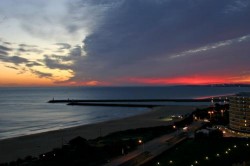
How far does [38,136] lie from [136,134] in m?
14.2

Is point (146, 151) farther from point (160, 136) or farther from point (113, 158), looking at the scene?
point (160, 136)

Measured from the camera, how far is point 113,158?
31125mm

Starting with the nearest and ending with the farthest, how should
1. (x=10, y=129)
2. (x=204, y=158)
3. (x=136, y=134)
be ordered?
(x=204, y=158) → (x=136, y=134) → (x=10, y=129)

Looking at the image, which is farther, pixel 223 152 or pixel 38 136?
pixel 38 136

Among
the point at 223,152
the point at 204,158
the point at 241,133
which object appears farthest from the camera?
the point at 241,133

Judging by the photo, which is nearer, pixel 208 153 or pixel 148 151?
pixel 208 153

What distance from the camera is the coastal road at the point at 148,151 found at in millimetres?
29219

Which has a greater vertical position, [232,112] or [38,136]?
[232,112]

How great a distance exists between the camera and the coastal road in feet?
95.9

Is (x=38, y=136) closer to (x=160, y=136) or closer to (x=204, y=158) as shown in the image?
(x=160, y=136)

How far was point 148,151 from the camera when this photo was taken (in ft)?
109

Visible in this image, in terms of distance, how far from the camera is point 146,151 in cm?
Result: 3312

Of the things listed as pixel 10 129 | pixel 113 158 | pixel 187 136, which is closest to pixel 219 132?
pixel 187 136

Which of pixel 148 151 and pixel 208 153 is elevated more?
pixel 148 151
